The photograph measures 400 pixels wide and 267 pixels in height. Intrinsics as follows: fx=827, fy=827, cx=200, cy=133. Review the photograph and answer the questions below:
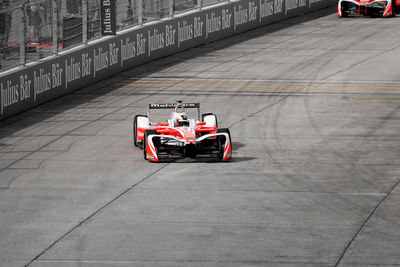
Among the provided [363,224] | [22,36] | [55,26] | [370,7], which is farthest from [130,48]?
[363,224]

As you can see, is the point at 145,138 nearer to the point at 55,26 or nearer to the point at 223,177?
the point at 223,177

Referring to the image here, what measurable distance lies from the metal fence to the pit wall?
0.29m

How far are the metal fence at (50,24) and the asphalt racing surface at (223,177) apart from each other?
4.86 feet

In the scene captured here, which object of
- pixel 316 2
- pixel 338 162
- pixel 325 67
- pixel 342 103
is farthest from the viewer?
pixel 316 2

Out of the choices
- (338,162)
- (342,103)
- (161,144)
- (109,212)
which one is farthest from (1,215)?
(342,103)

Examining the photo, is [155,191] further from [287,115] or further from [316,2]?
[316,2]

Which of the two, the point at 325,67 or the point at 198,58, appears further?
→ the point at 198,58

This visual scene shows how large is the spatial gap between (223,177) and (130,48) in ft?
43.3

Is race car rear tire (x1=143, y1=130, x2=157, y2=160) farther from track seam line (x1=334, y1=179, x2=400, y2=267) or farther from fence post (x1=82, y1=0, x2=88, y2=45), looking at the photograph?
fence post (x1=82, y1=0, x2=88, y2=45)

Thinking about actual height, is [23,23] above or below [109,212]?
above

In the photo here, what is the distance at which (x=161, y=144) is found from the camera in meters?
15.7

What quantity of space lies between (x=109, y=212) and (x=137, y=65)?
15434 millimetres

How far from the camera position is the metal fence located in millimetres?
20656

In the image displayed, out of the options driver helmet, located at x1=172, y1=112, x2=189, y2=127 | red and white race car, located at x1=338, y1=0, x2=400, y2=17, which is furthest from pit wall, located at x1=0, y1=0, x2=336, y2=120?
driver helmet, located at x1=172, y1=112, x2=189, y2=127
